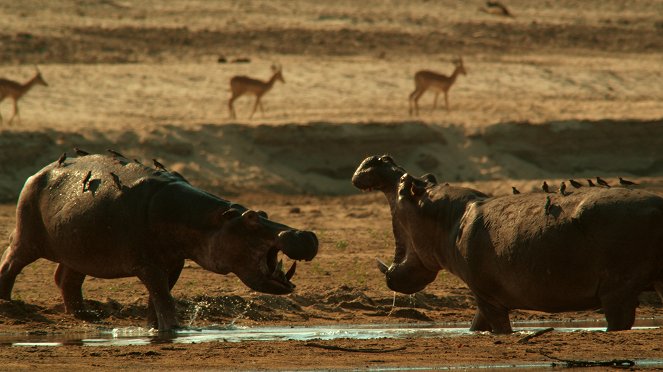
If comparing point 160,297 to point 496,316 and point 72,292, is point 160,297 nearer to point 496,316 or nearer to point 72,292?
point 72,292

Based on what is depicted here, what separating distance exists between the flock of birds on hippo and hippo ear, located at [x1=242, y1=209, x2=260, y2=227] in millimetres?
11

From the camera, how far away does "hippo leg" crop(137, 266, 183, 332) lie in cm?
1237

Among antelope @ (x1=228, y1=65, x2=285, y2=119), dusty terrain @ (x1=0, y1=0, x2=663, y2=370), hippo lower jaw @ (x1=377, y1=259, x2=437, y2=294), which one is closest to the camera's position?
dusty terrain @ (x1=0, y1=0, x2=663, y2=370)

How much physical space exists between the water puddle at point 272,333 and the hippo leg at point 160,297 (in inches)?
4.4

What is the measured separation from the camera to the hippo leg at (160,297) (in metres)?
12.4

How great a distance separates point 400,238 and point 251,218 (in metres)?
1.44

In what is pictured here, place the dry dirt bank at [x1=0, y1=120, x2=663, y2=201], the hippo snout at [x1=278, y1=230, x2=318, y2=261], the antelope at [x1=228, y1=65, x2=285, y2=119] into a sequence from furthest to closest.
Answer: the antelope at [x1=228, y1=65, x2=285, y2=119] < the dry dirt bank at [x1=0, y1=120, x2=663, y2=201] < the hippo snout at [x1=278, y1=230, x2=318, y2=261]

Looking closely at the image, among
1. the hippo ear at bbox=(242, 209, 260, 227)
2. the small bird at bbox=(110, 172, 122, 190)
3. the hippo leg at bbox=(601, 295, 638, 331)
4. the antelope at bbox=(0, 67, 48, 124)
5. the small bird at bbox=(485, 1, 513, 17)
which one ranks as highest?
the small bird at bbox=(485, 1, 513, 17)

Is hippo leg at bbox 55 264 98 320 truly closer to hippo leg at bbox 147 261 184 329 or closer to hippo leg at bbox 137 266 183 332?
hippo leg at bbox 147 261 184 329

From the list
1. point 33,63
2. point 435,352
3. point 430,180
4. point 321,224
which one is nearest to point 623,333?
point 435,352

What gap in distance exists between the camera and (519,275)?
1124cm

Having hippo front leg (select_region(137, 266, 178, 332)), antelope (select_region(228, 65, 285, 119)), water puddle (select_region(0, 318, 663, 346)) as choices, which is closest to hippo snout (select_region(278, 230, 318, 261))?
water puddle (select_region(0, 318, 663, 346))

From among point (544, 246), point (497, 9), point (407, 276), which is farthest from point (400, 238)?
point (497, 9)

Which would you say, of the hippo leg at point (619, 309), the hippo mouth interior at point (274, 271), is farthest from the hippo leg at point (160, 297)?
the hippo leg at point (619, 309)
